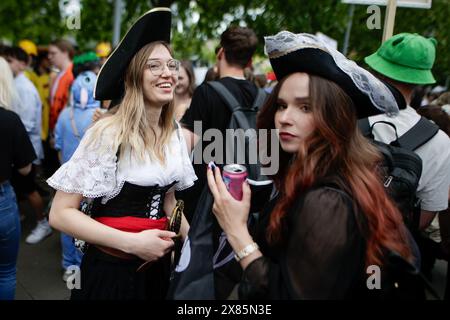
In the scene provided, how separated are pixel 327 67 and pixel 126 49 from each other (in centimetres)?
95

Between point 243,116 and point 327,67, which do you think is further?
point 243,116

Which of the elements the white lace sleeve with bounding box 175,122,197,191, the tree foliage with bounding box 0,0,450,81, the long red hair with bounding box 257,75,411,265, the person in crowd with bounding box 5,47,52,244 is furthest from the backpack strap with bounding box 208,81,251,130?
the tree foliage with bounding box 0,0,450,81

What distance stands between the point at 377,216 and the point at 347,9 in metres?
9.53

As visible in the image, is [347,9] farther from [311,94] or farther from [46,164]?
[311,94]

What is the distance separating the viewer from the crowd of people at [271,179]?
4.52 ft

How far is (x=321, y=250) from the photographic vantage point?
4.30ft

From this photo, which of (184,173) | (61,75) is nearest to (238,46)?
(184,173)

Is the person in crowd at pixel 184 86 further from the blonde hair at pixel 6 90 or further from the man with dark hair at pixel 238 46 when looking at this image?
the blonde hair at pixel 6 90

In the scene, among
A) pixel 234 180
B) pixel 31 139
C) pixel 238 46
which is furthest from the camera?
Result: pixel 31 139

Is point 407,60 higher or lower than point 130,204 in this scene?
higher

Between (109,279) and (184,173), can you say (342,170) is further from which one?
(109,279)

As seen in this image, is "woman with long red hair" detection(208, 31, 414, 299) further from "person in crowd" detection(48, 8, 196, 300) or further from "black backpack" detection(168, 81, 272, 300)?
"person in crowd" detection(48, 8, 196, 300)

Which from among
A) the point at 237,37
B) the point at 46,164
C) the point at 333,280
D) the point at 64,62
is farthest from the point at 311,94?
the point at 46,164

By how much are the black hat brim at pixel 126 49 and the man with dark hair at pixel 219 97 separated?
1.04m
